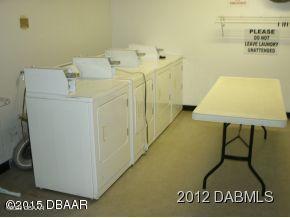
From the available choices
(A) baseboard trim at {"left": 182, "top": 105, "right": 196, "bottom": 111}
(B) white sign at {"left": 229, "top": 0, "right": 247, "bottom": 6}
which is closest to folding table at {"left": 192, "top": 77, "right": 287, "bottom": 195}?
(B) white sign at {"left": 229, "top": 0, "right": 247, "bottom": 6}

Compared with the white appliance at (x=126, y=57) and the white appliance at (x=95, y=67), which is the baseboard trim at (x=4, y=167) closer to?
the white appliance at (x=95, y=67)

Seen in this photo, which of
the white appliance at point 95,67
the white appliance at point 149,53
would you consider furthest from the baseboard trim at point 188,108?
the white appliance at point 95,67

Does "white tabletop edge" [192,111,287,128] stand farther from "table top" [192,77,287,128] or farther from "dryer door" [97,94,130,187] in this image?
"dryer door" [97,94,130,187]

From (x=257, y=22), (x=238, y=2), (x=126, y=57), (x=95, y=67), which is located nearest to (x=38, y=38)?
(x=95, y=67)

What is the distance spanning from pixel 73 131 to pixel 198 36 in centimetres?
294

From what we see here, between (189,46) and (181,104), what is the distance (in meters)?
0.92

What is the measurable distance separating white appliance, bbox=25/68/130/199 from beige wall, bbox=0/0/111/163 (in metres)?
0.64

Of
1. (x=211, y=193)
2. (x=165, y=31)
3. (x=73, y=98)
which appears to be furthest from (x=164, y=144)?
(x=165, y=31)

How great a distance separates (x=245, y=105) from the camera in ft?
8.79

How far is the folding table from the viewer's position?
7.74 ft

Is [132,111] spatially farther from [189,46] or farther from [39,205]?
[189,46]

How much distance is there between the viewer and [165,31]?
197 inches

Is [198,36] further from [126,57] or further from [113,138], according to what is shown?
[113,138]

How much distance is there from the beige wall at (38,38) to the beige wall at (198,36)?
651 mm
